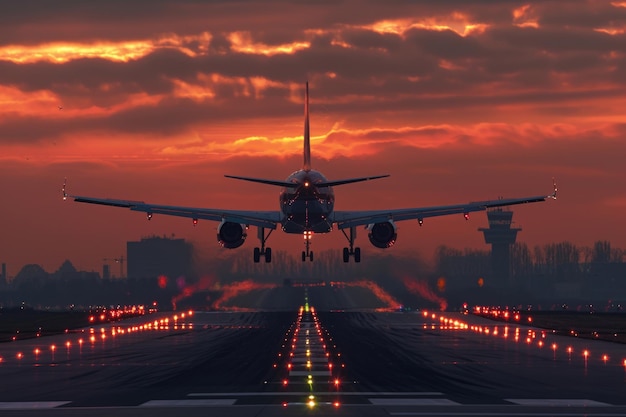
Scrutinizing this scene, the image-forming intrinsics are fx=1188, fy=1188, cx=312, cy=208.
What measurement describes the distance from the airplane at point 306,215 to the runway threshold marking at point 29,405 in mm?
55540

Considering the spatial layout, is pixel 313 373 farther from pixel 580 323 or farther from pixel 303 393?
pixel 580 323

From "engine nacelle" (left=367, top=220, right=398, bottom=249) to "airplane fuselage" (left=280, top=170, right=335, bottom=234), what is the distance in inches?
286

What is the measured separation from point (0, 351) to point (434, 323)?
50.1m

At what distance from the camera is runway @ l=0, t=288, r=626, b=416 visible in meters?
39.9

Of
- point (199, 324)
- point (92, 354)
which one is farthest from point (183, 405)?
point (199, 324)

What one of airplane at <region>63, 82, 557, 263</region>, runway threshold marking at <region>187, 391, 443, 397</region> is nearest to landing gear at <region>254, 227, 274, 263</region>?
airplane at <region>63, 82, 557, 263</region>

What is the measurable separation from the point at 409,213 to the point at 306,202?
1557 centimetres

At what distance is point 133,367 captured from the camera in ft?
192

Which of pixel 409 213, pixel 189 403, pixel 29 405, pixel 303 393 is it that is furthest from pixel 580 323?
pixel 29 405

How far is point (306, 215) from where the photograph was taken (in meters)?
98.9

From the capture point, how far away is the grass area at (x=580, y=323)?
94938 mm

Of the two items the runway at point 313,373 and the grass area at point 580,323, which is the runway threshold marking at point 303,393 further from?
the grass area at point 580,323

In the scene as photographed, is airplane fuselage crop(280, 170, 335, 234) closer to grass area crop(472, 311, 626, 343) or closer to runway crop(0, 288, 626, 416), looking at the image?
runway crop(0, 288, 626, 416)

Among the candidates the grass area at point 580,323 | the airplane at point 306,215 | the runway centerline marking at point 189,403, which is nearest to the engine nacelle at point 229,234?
the airplane at point 306,215
